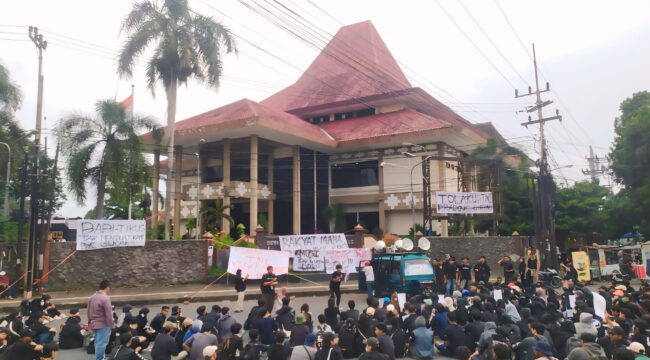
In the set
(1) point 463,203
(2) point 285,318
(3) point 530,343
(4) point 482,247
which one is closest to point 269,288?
(2) point 285,318

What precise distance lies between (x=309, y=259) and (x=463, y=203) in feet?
32.3

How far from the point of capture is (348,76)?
127 ft

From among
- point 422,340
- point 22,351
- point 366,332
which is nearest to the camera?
point 22,351

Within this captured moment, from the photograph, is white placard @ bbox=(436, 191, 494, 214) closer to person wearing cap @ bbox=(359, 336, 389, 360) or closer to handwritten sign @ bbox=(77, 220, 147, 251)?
handwritten sign @ bbox=(77, 220, 147, 251)

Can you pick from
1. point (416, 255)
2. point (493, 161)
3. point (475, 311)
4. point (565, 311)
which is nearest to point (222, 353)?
point (475, 311)

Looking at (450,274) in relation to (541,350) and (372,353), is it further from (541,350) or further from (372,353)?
(372,353)

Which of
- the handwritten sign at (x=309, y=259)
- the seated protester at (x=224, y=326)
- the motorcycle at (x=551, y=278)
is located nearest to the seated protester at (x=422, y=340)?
the seated protester at (x=224, y=326)

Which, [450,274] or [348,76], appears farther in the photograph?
[348,76]

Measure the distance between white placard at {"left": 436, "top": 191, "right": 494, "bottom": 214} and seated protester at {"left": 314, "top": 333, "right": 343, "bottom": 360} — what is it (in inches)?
741

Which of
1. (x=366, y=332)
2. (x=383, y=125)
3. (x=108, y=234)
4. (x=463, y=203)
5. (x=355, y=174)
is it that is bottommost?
(x=366, y=332)

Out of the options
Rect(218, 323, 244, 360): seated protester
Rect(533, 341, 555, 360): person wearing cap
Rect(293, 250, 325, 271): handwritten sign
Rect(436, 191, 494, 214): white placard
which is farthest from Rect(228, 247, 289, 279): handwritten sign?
Rect(533, 341, 555, 360): person wearing cap

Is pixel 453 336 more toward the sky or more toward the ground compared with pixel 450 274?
more toward the ground

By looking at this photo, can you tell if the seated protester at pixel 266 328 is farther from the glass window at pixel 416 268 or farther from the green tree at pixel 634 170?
the green tree at pixel 634 170

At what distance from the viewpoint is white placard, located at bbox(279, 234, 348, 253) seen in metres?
20.3
